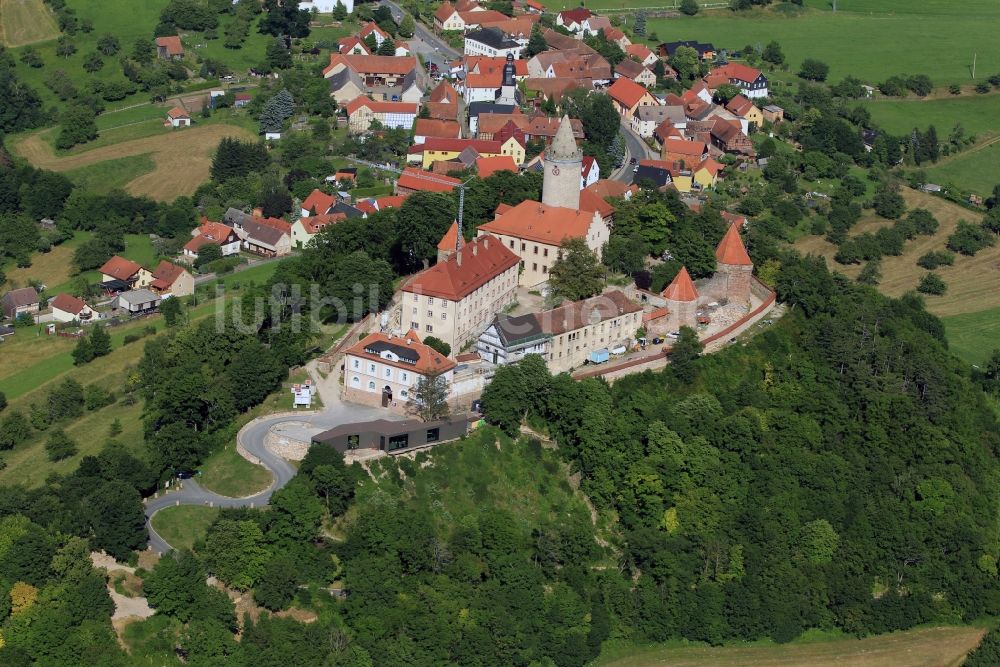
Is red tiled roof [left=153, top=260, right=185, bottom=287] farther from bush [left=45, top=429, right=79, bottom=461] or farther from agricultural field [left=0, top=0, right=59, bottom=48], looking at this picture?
agricultural field [left=0, top=0, right=59, bottom=48]

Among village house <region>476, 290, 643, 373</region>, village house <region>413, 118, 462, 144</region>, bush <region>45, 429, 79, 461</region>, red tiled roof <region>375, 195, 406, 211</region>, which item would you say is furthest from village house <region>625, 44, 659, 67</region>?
bush <region>45, 429, 79, 461</region>

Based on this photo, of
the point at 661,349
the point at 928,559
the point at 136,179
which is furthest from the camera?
the point at 136,179

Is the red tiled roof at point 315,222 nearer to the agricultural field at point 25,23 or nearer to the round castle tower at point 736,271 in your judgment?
the round castle tower at point 736,271

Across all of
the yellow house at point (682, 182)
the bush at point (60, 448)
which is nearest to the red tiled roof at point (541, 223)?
the bush at point (60, 448)

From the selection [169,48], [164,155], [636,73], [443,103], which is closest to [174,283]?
[164,155]

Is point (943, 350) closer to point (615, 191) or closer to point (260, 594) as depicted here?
point (615, 191)

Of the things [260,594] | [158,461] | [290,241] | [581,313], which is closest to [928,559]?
[581,313]
